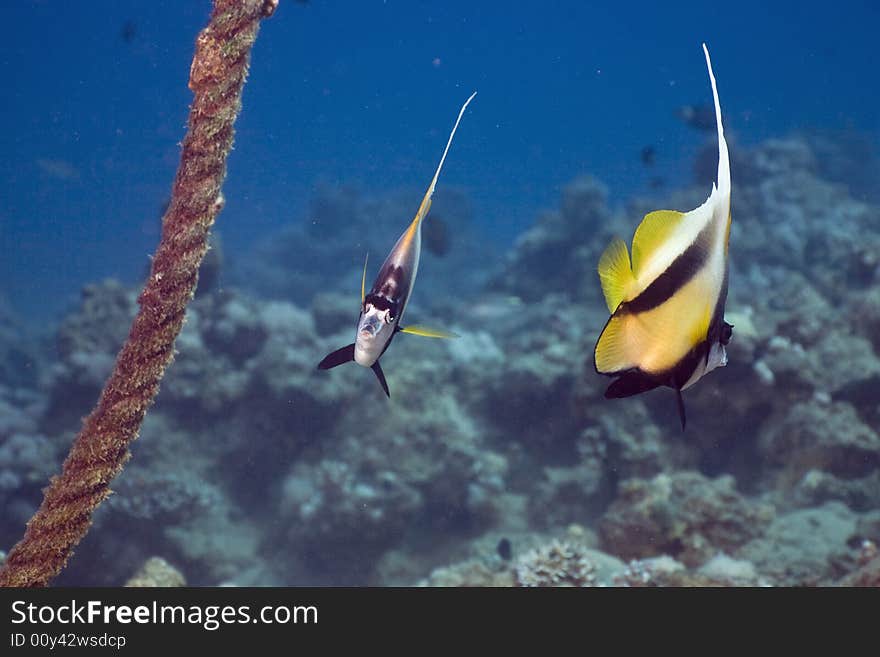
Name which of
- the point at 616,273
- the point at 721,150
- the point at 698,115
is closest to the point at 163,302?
the point at 616,273

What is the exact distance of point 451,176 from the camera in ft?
195

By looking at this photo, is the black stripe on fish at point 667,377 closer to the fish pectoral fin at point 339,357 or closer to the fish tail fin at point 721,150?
the fish tail fin at point 721,150

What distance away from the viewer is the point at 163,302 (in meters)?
1.88

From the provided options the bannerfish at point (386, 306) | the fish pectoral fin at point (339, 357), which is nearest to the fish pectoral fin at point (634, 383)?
the bannerfish at point (386, 306)

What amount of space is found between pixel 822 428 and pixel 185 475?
8107 mm

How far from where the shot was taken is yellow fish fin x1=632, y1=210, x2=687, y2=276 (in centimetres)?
104

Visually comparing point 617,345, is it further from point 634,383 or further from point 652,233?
point 652,233

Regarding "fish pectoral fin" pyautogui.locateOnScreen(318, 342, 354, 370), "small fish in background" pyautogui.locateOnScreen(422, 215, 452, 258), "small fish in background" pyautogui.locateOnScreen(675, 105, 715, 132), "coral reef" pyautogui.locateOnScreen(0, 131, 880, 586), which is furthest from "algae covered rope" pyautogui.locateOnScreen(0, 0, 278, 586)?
"small fish in background" pyautogui.locateOnScreen(675, 105, 715, 132)

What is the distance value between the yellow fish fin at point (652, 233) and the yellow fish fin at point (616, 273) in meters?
0.02

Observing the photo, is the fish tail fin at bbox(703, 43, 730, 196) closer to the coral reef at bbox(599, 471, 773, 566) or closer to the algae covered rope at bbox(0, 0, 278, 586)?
the algae covered rope at bbox(0, 0, 278, 586)

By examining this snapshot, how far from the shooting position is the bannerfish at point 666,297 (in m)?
1.04

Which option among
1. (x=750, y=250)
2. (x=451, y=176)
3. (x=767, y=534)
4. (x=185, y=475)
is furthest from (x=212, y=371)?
(x=451, y=176)

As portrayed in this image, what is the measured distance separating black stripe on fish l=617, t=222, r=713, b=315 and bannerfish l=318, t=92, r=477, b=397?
2.31 feet
